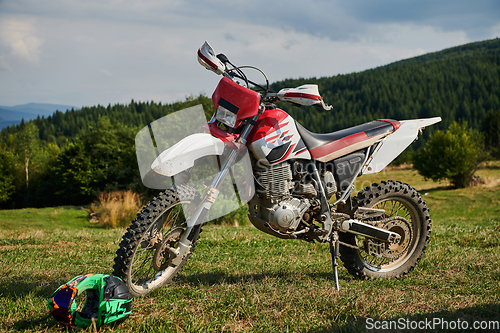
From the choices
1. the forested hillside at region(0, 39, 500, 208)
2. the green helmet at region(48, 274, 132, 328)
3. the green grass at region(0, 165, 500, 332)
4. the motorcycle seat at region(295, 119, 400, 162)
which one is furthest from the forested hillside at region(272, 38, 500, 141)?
the green helmet at region(48, 274, 132, 328)

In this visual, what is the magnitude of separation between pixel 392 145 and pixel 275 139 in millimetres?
1726

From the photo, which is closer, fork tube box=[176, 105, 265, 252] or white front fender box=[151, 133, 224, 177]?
white front fender box=[151, 133, 224, 177]

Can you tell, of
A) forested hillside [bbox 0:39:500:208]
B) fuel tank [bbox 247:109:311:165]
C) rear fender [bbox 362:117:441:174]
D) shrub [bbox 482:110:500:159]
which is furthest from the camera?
shrub [bbox 482:110:500:159]

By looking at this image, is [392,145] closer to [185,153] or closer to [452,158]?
[185,153]

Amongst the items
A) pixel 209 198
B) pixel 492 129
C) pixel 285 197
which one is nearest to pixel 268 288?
pixel 285 197

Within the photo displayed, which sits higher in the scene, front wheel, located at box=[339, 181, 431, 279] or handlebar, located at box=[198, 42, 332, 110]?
handlebar, located at box=[198, 42, 332, 110]

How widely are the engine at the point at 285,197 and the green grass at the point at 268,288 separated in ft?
2.25

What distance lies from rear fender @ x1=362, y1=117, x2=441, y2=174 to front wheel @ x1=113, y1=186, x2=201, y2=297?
2222 mm

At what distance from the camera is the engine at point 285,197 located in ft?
12.8

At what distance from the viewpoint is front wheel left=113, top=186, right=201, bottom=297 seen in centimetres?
346

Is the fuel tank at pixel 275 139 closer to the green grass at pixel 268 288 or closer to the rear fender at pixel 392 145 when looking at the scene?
the rear fender at pixel 392 145

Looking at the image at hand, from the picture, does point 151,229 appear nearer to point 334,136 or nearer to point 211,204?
point 211,204

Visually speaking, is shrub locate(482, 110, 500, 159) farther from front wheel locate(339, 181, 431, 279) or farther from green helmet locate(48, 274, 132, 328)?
green helmet locate(48, 274, 132, 328)

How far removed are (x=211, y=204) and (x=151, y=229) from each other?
0.62 metres
